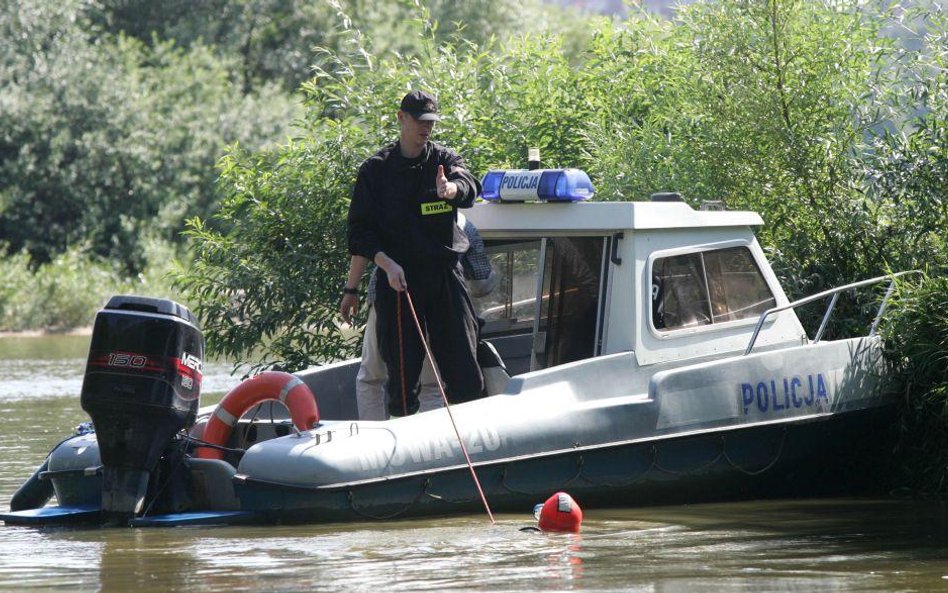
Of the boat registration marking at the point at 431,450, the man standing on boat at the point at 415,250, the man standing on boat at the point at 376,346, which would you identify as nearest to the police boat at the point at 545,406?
the boat registration marking at the point at 431,450

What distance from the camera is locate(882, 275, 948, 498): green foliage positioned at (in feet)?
29.8

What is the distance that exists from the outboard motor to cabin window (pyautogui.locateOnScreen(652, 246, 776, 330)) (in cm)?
272

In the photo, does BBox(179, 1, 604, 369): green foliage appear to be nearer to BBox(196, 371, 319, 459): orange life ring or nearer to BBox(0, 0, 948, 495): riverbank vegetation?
BBox(0, 0, 948, 495): riverbank vegetation

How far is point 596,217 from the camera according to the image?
28.9ft

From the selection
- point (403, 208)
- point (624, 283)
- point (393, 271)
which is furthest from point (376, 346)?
point (624, 283)

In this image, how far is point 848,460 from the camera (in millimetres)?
9406

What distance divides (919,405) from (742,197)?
112 inches

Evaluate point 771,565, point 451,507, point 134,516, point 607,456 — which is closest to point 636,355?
point 607,456

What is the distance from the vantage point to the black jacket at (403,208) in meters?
8.42

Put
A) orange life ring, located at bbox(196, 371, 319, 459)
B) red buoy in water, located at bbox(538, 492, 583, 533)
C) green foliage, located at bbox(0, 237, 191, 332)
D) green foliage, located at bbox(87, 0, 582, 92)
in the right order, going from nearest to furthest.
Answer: red buoy in water, located at bbox(538, 492, 583, 533) → orange life ring, located at bbox(196, 371, 319, 459) → green foliage, located at bbox(0, 237, 191, 332) → green foliage, located at bbox(87, 0, 582, 92)

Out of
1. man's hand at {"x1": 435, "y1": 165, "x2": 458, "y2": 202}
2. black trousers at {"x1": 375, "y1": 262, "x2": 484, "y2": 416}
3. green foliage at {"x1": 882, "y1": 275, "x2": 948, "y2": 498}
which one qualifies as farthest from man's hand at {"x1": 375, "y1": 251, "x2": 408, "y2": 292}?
green foliage at {"x1": 882, "y1": 275, "x2": 948, "y2": 498}

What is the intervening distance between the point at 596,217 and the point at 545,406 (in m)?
1.21

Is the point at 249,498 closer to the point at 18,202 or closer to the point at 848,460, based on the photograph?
the point at 848,460

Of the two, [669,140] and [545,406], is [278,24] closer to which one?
[669,140]
